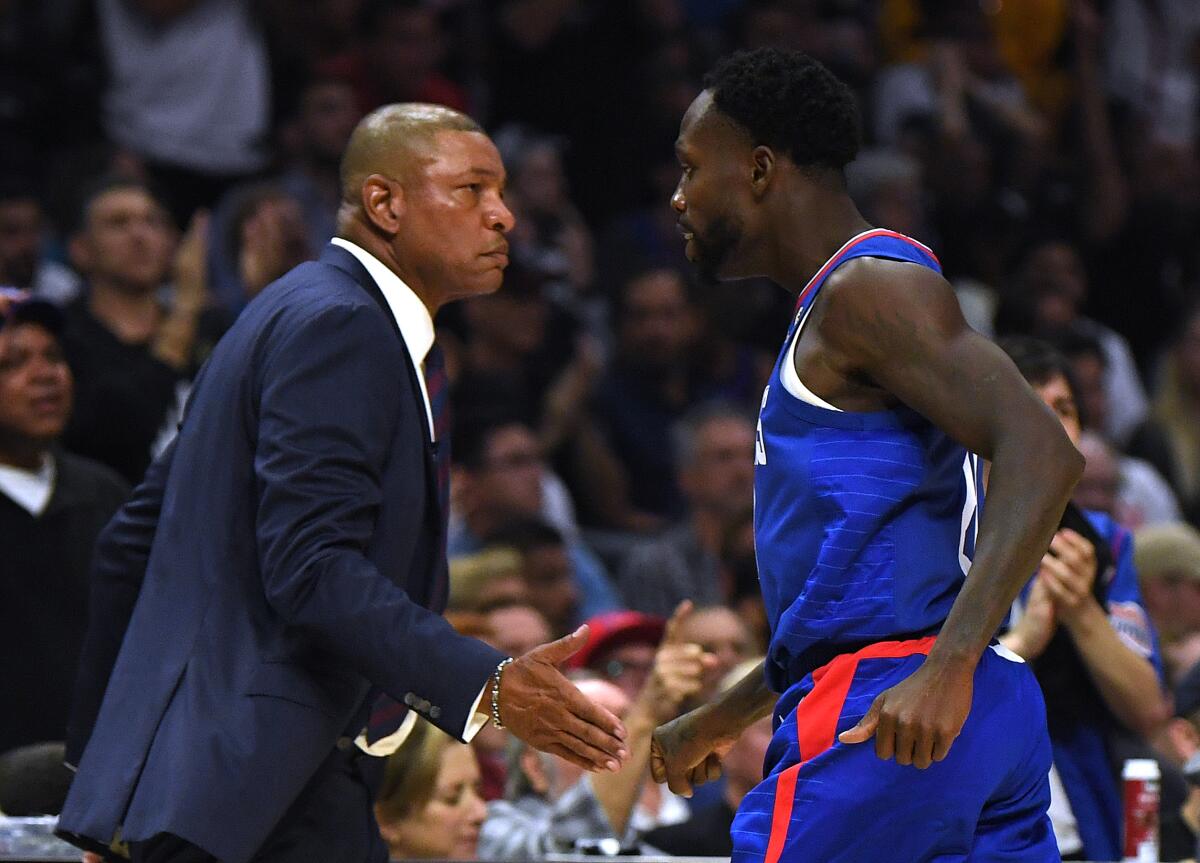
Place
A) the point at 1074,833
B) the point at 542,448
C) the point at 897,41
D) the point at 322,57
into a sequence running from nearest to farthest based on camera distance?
1. the point at 1074,833
2. the point at 542,448
3. the point at 322,57
4. the point at 897,41

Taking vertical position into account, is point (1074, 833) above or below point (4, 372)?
below

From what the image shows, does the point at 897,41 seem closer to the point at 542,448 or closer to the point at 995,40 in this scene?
the point at 995,40

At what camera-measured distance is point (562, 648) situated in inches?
115

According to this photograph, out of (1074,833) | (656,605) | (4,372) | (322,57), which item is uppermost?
(322,57)

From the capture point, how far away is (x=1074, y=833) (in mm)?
4336

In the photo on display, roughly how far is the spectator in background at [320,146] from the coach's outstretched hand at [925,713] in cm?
521

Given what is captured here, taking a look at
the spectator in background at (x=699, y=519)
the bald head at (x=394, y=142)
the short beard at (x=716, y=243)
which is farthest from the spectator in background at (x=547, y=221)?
the short beard at (x=716, y=243)

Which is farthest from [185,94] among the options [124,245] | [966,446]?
[966,446]

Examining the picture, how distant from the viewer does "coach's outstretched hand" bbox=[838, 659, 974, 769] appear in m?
2.54

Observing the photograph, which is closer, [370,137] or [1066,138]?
[370,137]

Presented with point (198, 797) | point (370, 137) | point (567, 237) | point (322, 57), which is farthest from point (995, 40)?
point (198, 797)

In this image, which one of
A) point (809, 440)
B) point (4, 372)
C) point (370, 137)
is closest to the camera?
point (809, 440)

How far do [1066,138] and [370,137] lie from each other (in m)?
7.80

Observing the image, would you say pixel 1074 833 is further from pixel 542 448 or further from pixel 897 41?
pixel 897 41
